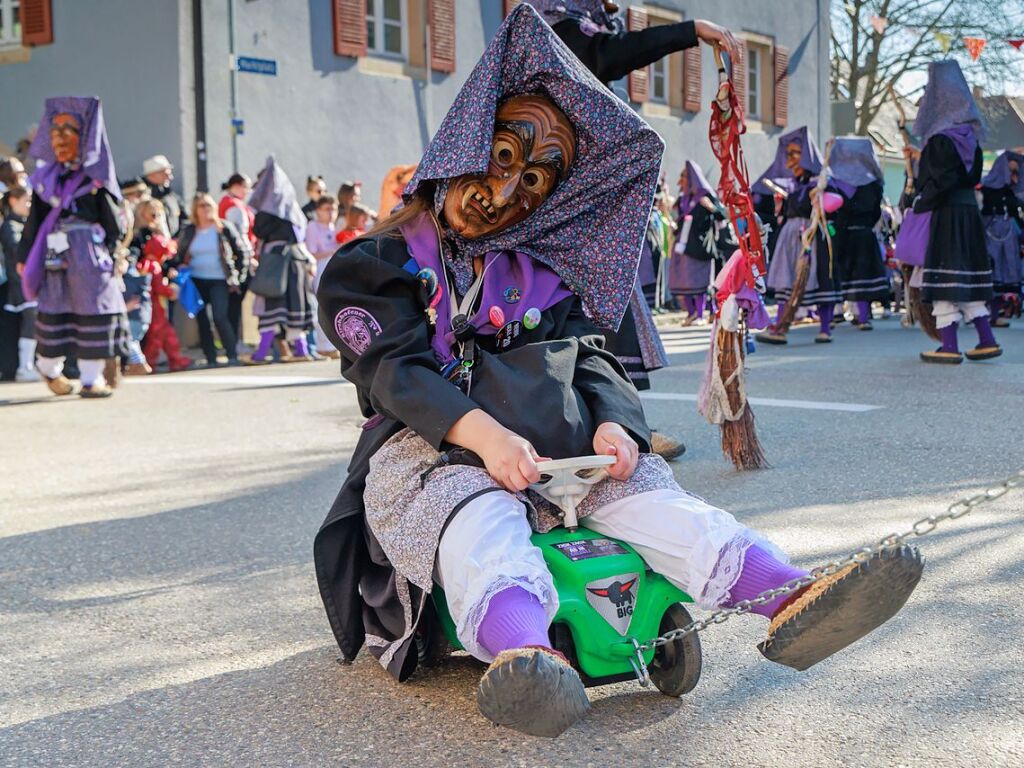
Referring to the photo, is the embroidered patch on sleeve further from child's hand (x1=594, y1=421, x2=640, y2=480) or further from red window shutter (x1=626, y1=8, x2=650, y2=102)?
red window shutter (x1=626, y1=8, x2=650, y2=102)

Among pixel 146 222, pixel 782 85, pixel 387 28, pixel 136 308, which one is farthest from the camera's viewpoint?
pixel 782 85

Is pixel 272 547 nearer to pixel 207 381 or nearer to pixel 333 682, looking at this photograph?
pixel 333 682

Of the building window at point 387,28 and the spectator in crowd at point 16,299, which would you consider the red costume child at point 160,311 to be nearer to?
the spectator in crowd at point 16,299

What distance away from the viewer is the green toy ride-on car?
2539mm

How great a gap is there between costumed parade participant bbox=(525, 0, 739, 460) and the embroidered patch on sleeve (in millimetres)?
1520

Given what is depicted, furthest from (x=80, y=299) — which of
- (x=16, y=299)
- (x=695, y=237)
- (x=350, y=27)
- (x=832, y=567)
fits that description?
(x=350, y=27)

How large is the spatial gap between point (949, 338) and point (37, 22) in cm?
1135

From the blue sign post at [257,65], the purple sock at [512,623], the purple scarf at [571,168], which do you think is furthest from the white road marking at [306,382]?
the blue sign post at [257,65]

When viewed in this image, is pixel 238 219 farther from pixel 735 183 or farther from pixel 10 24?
pixel 735 183

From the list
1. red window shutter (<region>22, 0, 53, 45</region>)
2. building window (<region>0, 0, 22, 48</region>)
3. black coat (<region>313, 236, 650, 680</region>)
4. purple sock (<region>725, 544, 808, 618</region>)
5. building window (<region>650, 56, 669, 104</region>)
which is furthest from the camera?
building window (<region>650, 56, 669, 104</region>)

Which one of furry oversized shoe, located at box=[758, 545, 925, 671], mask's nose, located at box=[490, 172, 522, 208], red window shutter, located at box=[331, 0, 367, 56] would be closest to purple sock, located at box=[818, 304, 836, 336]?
red window shutter, located at box=[331, 0, 367, 56]

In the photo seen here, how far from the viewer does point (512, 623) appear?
232 centimetres

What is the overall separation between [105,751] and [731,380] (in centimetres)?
332

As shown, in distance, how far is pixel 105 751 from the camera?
259 centimetres
